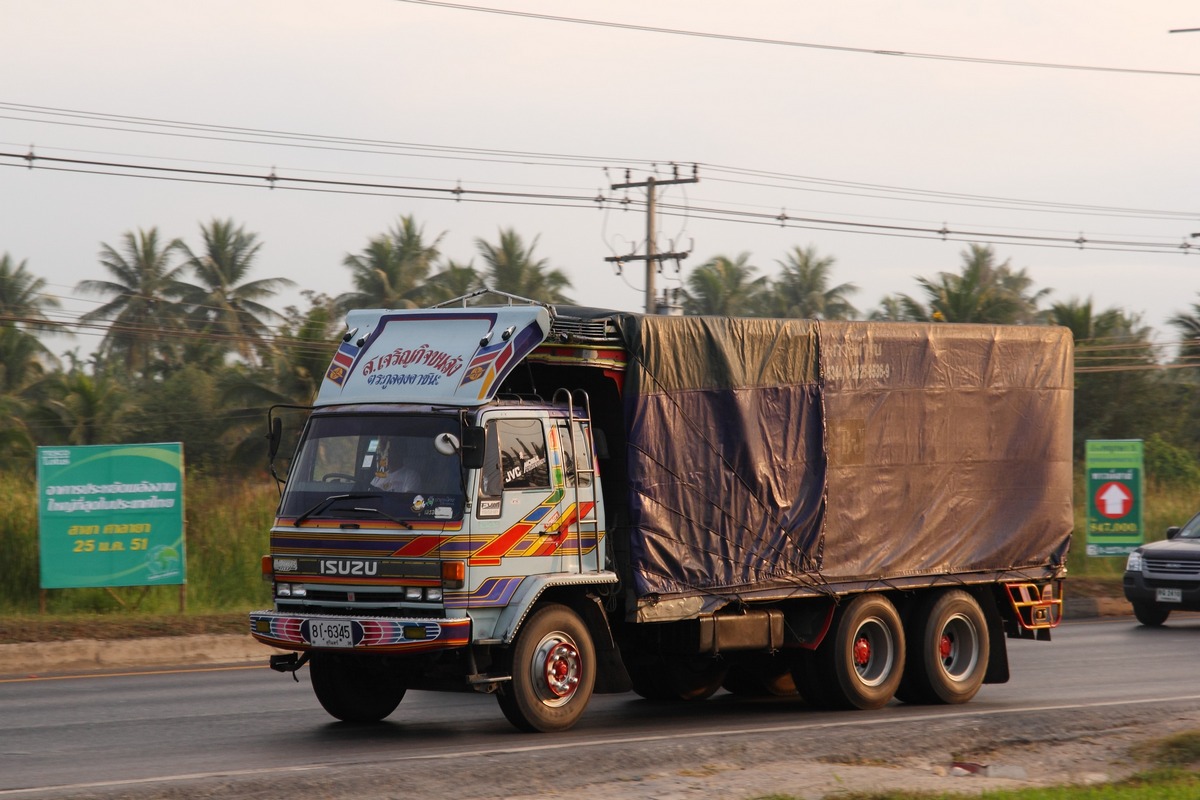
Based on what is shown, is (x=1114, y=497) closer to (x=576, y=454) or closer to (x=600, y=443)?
(x=600, y=443)

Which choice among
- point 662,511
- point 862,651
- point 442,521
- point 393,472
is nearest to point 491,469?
point 442,521

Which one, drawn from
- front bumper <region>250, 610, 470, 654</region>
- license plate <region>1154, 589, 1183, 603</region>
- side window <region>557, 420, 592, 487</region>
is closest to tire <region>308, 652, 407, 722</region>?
front bumper <region>250, 610, 470, 654</region>

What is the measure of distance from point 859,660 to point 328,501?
15.4ft

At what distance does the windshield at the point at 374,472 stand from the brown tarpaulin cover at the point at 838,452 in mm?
1507

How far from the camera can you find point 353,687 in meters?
10.7

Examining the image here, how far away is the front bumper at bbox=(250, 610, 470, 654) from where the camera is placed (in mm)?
9273

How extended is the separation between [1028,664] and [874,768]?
726 cm

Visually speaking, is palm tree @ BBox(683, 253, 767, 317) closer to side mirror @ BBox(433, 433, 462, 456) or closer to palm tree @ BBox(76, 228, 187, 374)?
palm tree @ BBox(76, 228, 187, 374)

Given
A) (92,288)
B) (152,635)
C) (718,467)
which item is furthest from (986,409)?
(92,288)

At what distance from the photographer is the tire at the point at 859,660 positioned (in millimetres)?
11539

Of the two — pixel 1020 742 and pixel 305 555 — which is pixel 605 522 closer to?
pixel 305 555

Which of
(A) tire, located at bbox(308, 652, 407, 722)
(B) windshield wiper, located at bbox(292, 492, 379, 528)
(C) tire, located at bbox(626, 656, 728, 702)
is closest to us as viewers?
(B) windshield wiper, located at bbox(292, 492, 379, 528)

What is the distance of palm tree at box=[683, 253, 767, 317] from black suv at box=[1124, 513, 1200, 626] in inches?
1200

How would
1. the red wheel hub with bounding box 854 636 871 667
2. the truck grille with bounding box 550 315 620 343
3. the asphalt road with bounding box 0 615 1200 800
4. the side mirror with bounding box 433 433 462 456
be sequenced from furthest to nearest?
the red wheel hub with bounding box 854 636 871 667
the truck grille with bounding box 550 315 620 343
the side mirror with bounding box 433 433 462 456
the asphalt road with bounding box 0 615 1200 800
